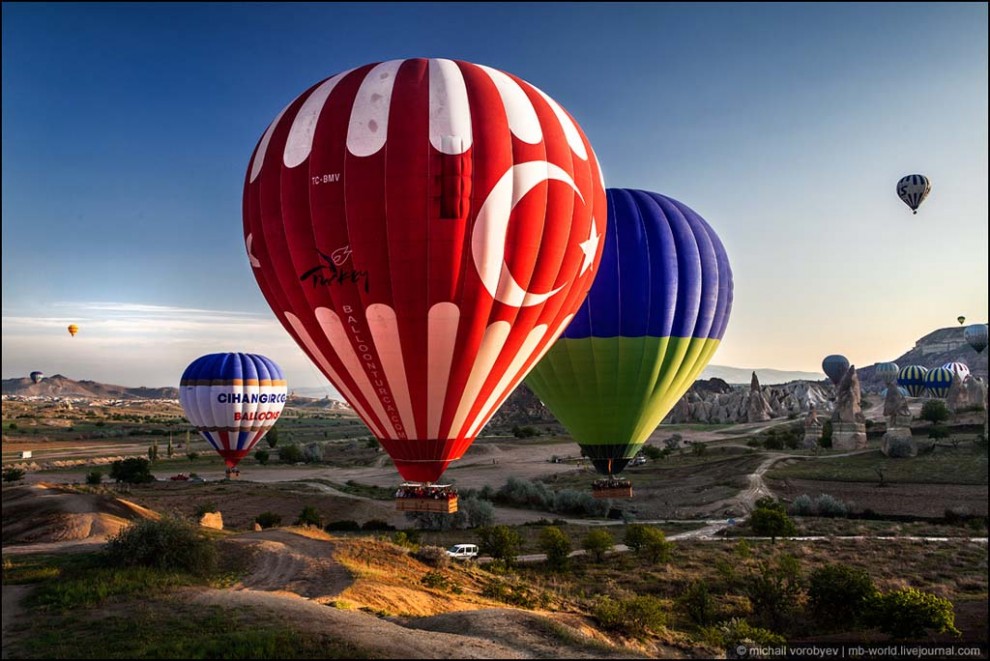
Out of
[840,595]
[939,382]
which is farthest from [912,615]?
[939,382]

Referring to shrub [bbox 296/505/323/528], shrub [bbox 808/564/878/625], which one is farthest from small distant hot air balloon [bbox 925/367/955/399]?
shrub [bbox 296/505/323/528]

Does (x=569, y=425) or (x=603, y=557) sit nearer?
(x=569, y=425)

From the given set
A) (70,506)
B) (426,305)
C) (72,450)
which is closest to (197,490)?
(70,506)

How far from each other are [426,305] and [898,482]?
52.0 m

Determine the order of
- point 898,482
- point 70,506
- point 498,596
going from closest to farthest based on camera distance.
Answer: point 498,596 < point 70,506 < point 898,482

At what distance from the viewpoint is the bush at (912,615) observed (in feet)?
71.4

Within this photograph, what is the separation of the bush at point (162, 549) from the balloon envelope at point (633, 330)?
16346 mm

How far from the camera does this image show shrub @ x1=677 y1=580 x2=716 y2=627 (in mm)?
25797

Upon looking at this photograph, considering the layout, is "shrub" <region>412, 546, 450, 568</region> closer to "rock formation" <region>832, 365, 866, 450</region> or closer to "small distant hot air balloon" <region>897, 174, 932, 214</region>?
"small distant hot air balloon" <region>897, 174, 932, 214</region>

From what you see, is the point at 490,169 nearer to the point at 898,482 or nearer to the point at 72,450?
the point at 898,482

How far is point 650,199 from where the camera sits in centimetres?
3152

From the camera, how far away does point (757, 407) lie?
456 ft

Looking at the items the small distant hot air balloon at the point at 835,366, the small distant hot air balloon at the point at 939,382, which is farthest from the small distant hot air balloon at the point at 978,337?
the small distant hot air balloon at the point at 835,366

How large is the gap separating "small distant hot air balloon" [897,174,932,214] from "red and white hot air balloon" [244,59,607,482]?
4625 centimetres
